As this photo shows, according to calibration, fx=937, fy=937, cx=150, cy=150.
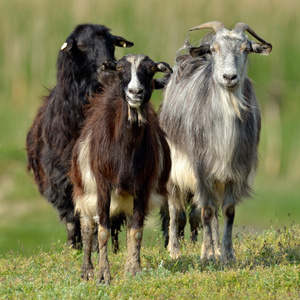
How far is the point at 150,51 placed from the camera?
28.5 m

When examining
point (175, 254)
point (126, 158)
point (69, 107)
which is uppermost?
point (69, 107)

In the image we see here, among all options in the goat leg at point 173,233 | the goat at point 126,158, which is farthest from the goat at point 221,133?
the goat at point 126,158

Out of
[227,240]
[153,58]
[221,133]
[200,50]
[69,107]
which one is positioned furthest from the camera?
[153,58]

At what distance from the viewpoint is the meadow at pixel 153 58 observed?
904 inches

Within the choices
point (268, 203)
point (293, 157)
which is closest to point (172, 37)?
point (293, 157)

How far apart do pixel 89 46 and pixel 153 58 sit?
14.6 metres

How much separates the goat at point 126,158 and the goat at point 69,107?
79.1 inches

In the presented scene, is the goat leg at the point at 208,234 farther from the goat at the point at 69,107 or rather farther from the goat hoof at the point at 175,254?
the goat at the point at 69,107

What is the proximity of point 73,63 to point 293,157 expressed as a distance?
1387 cm

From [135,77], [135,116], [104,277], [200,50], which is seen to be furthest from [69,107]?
[104,277]

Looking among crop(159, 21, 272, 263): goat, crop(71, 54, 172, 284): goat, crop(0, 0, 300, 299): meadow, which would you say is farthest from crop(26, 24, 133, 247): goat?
crop(0, 0, 300, 299): meadow

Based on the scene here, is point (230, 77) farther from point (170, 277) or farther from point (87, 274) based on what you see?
point (87, 274)

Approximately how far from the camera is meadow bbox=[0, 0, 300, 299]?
23.0 m

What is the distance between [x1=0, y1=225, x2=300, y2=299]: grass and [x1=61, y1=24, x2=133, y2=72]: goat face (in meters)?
2.63
